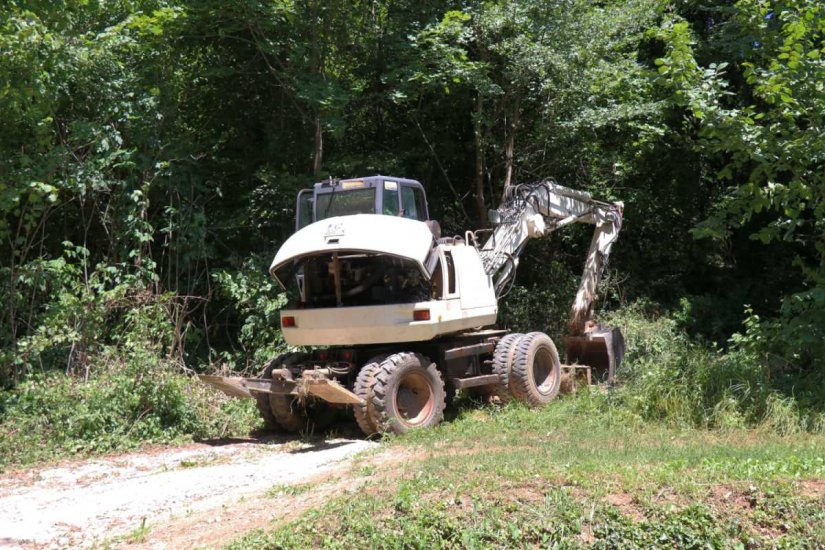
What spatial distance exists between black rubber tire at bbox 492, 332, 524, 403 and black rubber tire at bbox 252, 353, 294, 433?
113 inches

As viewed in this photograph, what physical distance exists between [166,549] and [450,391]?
5788mm

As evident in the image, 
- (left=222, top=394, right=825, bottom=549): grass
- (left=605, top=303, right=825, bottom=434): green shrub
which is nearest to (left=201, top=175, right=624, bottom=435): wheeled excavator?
(left=605, top=303, right=825, bottom=434): green shrub

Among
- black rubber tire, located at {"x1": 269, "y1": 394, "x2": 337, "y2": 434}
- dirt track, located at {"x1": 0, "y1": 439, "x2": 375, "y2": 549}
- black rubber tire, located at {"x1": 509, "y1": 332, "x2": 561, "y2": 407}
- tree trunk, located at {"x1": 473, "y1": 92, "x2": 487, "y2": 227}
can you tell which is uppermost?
tree trunk, located at {"x1": 473, "y1": 92, "x2": 487, "y2": 227}

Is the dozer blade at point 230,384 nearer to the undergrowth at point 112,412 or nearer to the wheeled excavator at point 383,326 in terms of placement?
the wheeled excavator at point 383,326

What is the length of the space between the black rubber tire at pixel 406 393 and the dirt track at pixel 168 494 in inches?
16.9

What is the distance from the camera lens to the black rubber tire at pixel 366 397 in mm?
9914

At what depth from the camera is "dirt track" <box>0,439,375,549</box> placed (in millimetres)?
6789

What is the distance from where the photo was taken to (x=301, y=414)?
36.2 feet

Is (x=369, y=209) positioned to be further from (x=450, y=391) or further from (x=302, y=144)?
(x=302, y=144)

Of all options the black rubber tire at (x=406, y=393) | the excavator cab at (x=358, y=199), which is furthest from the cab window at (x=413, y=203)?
the black rubber tire at (x=406, y=393)

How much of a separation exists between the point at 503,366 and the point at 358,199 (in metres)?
3.09

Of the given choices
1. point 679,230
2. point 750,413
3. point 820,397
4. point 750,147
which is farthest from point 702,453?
point 679,230

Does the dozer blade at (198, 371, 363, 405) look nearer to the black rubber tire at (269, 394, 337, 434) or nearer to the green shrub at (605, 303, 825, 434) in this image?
the black rubber tire at (269, 394, 337, 434)

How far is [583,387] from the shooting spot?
42.1 ft
